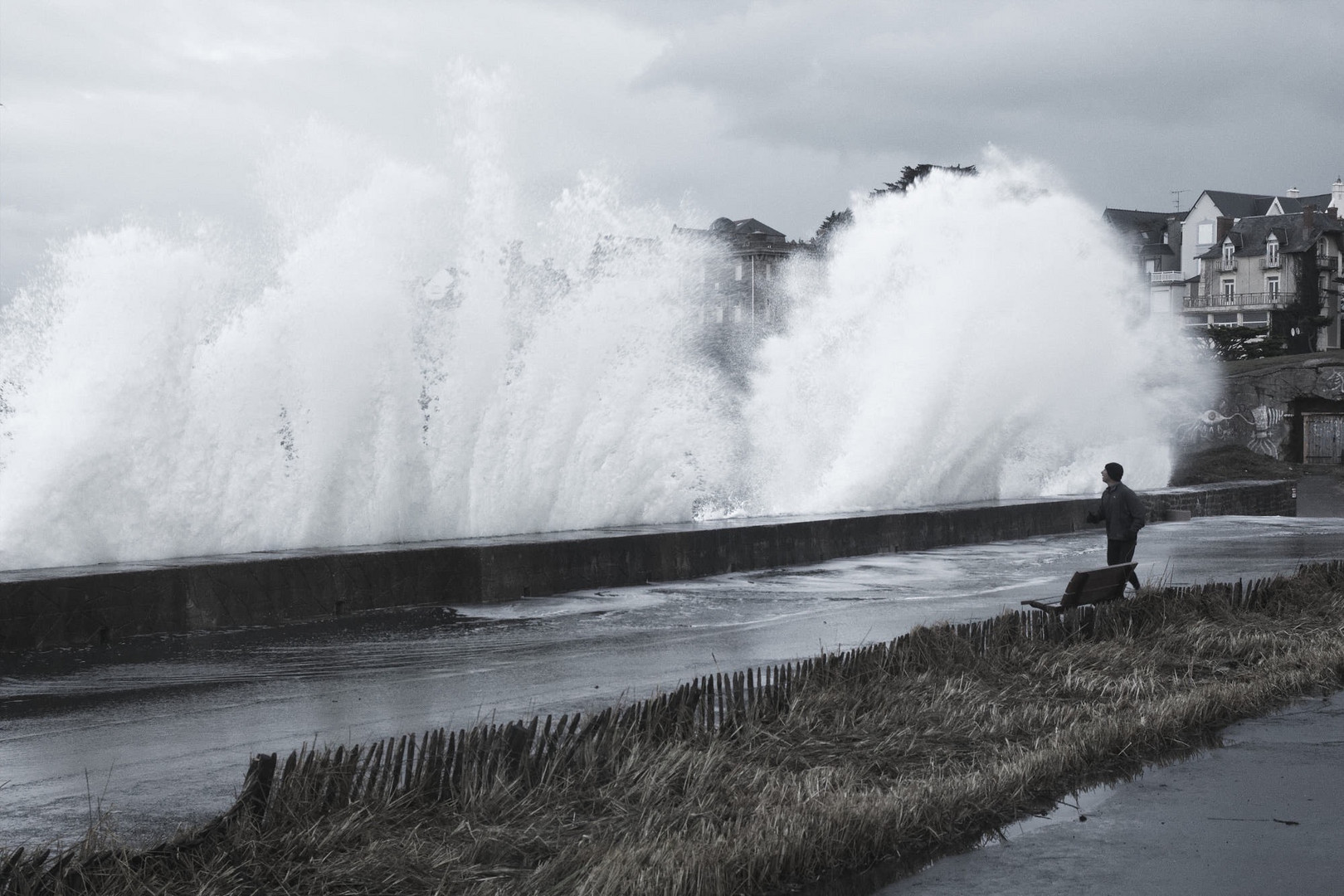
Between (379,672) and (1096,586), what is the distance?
186 inches

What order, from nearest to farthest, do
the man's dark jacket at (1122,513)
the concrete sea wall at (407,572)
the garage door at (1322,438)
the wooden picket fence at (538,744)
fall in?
1. the wooden picket fence at (538,744)
2. the concrete sea wall at (407,572)
3. the man's dark jacket at (1122,513)
4. the garage door at (1322,438)

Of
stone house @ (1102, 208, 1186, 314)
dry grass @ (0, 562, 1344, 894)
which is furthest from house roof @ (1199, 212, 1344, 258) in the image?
dry grass @ (0, 562, 1344, 894)

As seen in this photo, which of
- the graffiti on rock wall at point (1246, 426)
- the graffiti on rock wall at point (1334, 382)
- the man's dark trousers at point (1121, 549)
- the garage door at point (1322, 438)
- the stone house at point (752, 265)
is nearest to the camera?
the man's dark trousers at point (1121, 549)

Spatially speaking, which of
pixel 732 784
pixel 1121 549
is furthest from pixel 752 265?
pixel 732 784

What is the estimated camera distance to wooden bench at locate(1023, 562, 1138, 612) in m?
9.36

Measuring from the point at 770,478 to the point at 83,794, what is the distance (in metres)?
20.5

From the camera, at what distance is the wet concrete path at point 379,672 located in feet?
20.1

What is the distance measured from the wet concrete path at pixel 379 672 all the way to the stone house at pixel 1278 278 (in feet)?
222

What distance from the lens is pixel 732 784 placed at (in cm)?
552

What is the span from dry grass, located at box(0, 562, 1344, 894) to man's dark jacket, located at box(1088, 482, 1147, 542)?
4018mm

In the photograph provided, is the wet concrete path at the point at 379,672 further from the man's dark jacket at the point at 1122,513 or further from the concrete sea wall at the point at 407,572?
the man's dark jacket at the point at 1122,513

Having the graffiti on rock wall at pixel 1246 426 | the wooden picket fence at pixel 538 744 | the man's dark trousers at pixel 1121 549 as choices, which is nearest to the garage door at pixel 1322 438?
the graffiti on rock wall at pixel 1246 426

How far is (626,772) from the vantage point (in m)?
5.50

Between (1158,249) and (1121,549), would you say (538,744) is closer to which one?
(1121,549)
